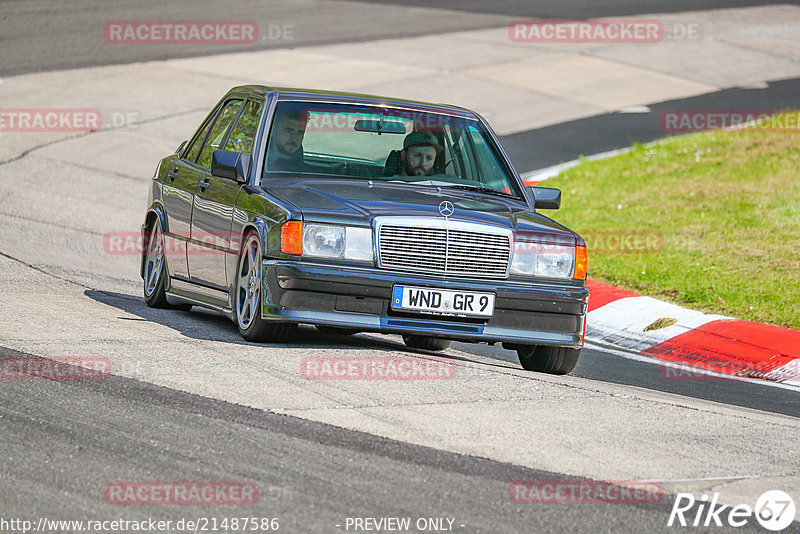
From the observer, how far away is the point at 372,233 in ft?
25.0

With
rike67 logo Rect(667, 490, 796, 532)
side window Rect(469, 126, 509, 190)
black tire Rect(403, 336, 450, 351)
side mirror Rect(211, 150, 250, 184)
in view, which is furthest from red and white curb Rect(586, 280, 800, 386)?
rike67 logo Rect(667, 490, 796, 532)

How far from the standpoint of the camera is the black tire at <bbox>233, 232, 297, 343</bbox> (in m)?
7.74

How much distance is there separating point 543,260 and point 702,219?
7105 mm

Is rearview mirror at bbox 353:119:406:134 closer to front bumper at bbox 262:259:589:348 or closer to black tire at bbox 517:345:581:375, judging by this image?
front bumper at bbox 262:259:589:348

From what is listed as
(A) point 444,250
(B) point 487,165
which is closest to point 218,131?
(B) point 487,165

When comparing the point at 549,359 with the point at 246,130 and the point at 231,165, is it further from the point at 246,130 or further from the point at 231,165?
the point at 246,130

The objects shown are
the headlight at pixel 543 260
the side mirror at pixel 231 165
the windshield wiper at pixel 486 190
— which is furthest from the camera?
the windshield wiper at pixel 486 190

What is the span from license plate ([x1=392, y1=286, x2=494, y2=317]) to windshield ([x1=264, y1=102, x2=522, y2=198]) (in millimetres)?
1114

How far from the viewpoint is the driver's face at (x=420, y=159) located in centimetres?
873

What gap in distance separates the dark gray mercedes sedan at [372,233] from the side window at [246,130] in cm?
2

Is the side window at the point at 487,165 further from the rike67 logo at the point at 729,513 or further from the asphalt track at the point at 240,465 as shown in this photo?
the rike67 logo at the point at 729,513

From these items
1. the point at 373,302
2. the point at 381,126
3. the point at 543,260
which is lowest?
the point at 373,302

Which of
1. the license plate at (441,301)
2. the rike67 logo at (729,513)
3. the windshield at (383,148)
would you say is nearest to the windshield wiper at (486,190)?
the windshield at (383,148)

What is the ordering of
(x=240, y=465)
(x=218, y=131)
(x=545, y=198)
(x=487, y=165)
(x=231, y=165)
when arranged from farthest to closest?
(x=218, y=131) < (x=487, y=165) < (x=545, y=198) < (x=231, y=165) < (x=240, y=465)
